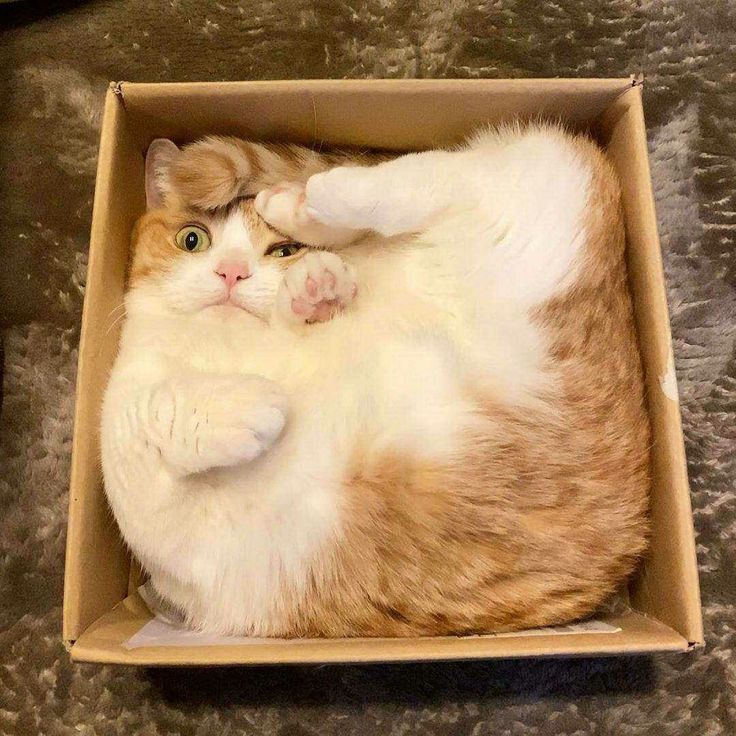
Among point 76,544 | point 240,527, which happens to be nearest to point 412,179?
point 240,527

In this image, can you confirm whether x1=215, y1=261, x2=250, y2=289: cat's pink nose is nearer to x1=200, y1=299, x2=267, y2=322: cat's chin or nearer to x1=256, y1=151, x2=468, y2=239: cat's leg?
x1=200, y1=299, x2=267, y2=322: cat's chin

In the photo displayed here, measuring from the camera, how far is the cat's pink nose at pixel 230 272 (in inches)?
46.0

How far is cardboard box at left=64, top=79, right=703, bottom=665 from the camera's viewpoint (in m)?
0.92

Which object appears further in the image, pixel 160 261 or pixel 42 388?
pixel 42 388

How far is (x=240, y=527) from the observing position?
0.95 m

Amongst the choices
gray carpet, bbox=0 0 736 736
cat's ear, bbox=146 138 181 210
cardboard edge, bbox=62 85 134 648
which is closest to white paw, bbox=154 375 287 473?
cardboard edge, bbox=62 85 134 648

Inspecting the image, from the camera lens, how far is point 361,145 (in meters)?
1.33

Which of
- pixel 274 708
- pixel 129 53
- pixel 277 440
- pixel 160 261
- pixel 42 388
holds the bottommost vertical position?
pixel 274 708

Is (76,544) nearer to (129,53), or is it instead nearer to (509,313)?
(509,313)

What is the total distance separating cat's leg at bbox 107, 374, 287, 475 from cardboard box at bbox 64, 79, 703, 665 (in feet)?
0.44

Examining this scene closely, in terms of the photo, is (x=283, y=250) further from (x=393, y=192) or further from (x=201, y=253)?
(x=393, y=192)

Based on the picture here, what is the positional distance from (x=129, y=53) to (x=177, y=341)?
2.71 ft

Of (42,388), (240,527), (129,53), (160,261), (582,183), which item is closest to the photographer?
(240,527)

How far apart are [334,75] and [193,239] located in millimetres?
558
